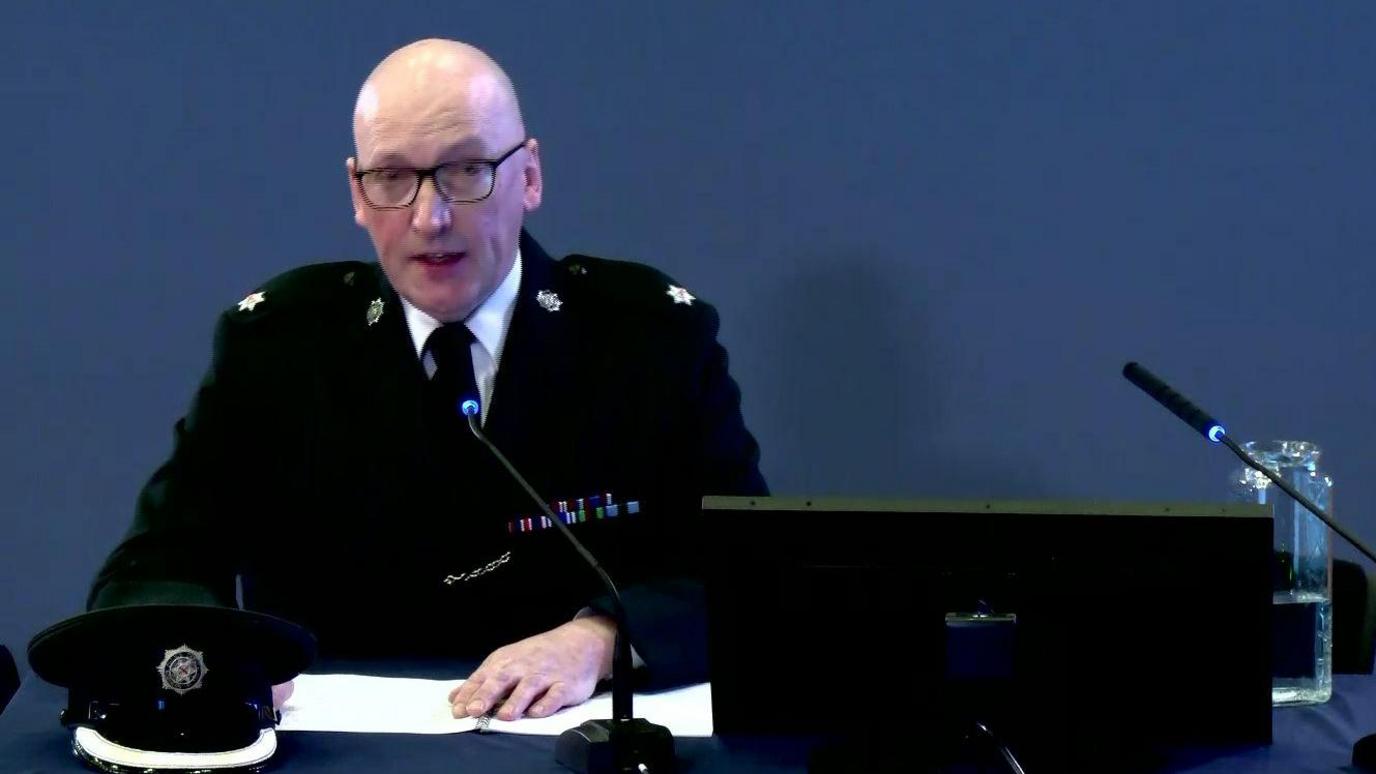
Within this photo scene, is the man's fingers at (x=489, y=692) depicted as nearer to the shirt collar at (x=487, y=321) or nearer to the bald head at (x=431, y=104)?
the shirt collar at (x=487, y=321)

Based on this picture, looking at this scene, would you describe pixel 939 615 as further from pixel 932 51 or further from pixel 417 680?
pixel 932 51

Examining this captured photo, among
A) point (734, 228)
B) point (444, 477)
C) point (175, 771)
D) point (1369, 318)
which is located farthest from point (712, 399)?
point (1369, 318)

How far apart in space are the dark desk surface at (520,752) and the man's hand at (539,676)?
0.08m

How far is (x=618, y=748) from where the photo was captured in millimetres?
1588

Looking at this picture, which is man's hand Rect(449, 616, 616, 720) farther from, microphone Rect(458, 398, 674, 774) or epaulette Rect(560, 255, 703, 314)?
epaulette Rect(560, 255, 703, 314)

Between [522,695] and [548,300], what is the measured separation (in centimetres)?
71

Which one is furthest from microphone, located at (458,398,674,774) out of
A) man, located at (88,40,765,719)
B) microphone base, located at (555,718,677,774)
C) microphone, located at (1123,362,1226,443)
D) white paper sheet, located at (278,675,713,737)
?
microphone, located at (1123,362,1226,443)

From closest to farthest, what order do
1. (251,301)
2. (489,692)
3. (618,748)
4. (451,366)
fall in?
(618,748), (489,692), (451,366), (251,301)

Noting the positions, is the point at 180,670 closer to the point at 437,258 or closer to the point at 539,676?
the point at 539,676

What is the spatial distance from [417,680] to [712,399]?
0.64 metres

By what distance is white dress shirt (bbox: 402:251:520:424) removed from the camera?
2312 millimetres

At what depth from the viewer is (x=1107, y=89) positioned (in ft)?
9.41

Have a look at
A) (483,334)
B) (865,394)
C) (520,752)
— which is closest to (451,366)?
(483,334)

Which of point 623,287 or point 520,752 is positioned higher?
point 623,287
